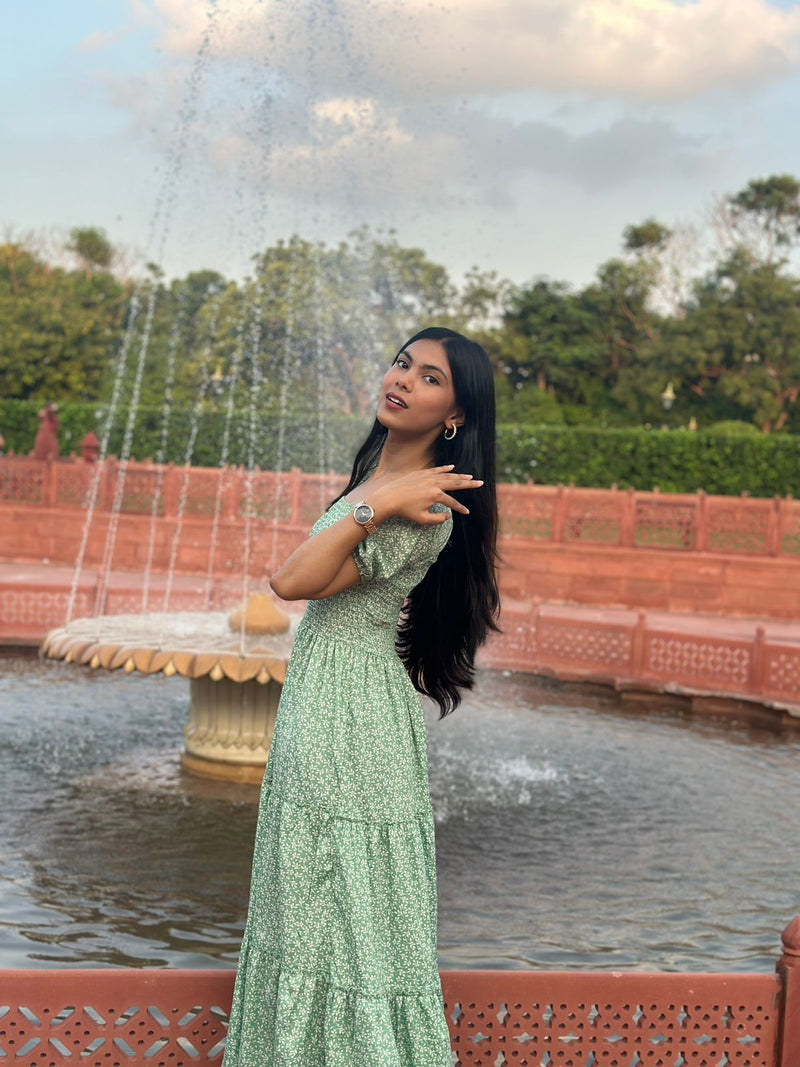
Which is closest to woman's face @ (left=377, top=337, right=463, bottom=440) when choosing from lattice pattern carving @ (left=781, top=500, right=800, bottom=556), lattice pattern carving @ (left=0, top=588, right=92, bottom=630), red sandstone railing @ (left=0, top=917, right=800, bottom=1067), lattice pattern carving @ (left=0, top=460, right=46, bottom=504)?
red sandstone railing @ (left=0, top=917, right=800, bottom=1067)

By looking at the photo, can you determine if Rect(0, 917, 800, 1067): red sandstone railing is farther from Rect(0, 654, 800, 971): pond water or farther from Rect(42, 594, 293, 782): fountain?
Rect(42, 594, 293, 782): fountain

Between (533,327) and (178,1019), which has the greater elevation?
(533,327)

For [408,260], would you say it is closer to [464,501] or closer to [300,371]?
[300,371]

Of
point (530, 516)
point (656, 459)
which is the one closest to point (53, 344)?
point (656, 459)

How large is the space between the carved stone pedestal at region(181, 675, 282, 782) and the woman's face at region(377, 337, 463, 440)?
189 inches

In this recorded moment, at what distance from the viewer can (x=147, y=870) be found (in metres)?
5.82

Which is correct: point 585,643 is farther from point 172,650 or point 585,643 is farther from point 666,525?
point 666,525

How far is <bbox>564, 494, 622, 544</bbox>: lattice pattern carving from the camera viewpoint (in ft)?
57.9

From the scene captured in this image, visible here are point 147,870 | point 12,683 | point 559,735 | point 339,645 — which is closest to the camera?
point 339,645

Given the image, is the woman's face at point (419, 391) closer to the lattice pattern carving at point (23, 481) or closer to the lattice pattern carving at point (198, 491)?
the lattice pattern carving at point (198, 491)

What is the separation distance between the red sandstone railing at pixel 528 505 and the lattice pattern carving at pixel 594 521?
1 centimetres

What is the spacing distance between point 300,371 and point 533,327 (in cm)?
1025

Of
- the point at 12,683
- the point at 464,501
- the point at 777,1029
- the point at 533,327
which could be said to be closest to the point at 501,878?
the point at 777,1029

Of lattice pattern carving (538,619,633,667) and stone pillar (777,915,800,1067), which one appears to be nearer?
stone pillar (777,915,800,1067)
